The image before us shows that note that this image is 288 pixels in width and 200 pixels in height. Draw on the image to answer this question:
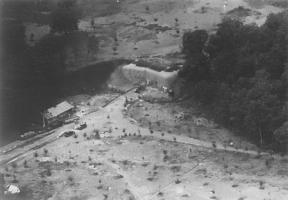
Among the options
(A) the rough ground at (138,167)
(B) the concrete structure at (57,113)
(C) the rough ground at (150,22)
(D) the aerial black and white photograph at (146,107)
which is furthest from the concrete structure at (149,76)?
(B) the concrete structure at (57,113)

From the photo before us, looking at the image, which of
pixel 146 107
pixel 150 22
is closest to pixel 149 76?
pixel 146 107

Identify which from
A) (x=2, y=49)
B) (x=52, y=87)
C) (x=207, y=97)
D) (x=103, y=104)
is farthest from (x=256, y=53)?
(x=2, y=49)

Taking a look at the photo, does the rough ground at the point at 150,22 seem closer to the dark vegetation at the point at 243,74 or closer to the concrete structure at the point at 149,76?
the concrete structure at the point at 149,76

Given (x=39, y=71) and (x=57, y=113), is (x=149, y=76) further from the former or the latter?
(x=39, y=71)

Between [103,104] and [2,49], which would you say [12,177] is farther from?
[2,49]

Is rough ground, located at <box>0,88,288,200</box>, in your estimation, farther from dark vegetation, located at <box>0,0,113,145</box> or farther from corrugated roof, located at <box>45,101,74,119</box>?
dark vegetation, located at <box>0,0,113,145</box>

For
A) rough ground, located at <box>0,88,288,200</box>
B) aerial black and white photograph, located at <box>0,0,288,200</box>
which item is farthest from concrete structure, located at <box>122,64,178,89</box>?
rough ground, located at <box>0,88,288,200</box>

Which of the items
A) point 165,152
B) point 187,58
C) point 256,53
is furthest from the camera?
point 187,58
